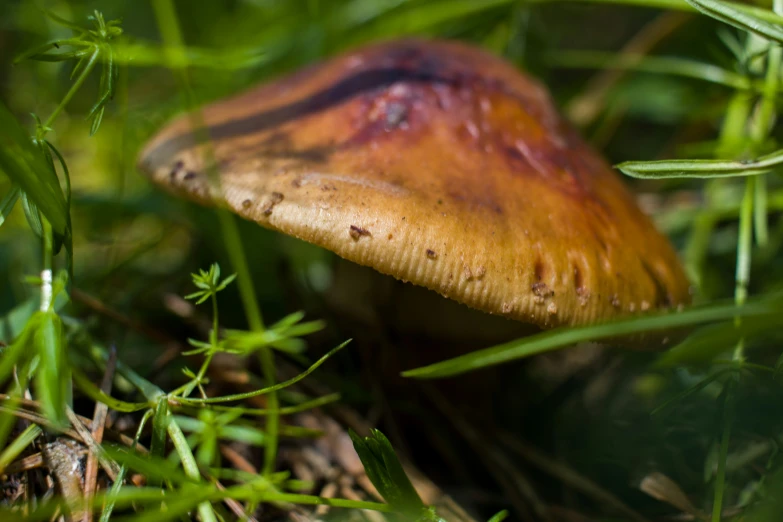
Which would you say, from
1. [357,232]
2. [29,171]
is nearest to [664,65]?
[357,232]

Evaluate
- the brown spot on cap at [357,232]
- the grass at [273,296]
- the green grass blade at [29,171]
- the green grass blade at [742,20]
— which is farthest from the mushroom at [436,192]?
the green grass blade at [742,20]

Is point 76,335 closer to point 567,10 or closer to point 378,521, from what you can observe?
point 378,521

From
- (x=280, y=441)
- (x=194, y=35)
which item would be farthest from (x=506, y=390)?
(x=194, y=35)

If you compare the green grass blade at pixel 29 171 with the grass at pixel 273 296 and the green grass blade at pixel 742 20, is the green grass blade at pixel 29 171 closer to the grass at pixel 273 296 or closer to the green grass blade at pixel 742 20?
the grass at pixel 273 296

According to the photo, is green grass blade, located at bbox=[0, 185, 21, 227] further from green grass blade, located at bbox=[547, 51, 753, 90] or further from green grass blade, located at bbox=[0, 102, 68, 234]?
green grass blade, located at bbox=[547, 51, 753, 90]

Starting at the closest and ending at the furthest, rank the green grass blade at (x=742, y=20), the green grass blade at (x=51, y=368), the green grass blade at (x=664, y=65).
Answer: the green grass blade at (x=51, y=368) < the green grass blade at (x=742, y=20) < the green grass blade at (x=664, y=65)

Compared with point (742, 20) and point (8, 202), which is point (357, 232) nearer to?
point (8, 202)
